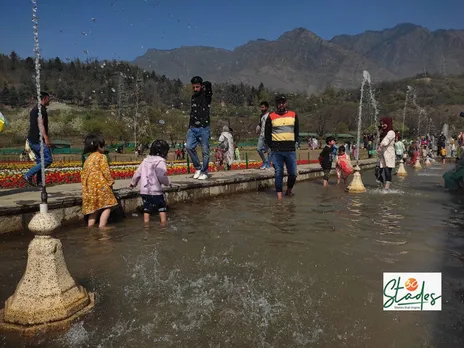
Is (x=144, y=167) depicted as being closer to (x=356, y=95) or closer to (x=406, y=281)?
(x=406, y=281)

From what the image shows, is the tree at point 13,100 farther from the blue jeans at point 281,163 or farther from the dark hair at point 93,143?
the dark hair at point 93,143

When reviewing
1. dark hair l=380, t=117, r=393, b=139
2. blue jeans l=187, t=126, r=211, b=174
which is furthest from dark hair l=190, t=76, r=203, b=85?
dark hair l=380, t=117, r=393, b=139

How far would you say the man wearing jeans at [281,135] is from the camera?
732 centimetres

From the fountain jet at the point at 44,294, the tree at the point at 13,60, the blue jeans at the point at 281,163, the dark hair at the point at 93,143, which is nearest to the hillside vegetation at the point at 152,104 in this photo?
the tree at the point at 13,60

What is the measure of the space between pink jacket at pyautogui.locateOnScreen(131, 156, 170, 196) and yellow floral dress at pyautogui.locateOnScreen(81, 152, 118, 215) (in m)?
0.38

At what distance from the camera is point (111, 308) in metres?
2.57

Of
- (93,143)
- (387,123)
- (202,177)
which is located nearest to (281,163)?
(202,177)

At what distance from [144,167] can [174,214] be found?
39.7 inches

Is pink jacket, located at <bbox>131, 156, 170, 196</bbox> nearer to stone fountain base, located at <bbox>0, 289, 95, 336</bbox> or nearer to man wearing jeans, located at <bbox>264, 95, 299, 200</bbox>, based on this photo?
man wearing jeans, located at <bbox>264, 95, 299, 200</bbox>

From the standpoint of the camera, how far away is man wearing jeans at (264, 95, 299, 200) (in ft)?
24.0

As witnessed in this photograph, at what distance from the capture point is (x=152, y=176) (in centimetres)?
546

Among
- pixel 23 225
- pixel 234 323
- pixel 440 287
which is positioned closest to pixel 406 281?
pixel 440 287

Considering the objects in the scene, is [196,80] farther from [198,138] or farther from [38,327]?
[38,327]

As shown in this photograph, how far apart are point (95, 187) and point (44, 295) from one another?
2975mm
